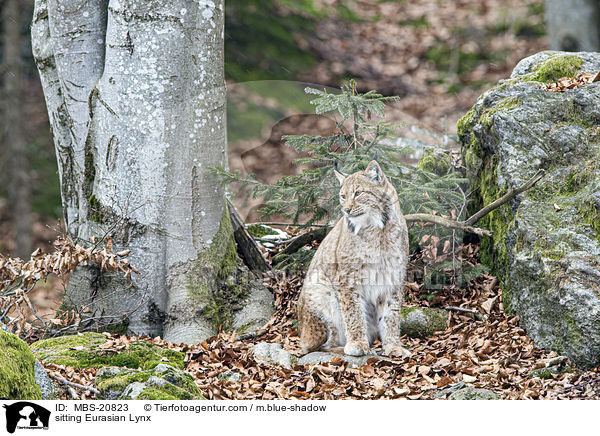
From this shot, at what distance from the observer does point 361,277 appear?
461 centimetres

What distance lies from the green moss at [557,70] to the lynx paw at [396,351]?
3.01 meters

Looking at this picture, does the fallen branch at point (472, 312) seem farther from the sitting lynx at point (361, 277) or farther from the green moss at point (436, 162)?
the green moss at point (436, 162)

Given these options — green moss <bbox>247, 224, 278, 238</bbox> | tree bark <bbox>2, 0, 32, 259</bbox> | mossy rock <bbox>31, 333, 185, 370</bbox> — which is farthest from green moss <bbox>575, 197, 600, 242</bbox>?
tree bark <bbox>2, 0, 32, 259</bbox>

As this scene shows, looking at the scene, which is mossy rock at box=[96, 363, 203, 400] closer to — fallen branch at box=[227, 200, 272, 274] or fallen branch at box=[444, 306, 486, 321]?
fallen branch at box=[227, 200, 272, 274]

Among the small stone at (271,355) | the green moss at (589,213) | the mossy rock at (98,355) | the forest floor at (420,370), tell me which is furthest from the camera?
the small stone at (271,355)

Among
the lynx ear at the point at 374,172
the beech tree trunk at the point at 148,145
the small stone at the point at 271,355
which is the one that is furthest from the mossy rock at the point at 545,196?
the beech tree trunk at the point at 148,145

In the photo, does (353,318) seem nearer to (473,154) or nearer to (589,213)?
(589,213)

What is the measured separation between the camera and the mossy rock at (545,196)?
404 centimetres

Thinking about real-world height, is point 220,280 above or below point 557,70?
below

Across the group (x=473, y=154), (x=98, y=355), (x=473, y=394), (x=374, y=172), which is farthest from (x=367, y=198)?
(x=98, y=355)

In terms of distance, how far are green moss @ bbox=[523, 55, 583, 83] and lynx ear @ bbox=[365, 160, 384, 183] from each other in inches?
91.6

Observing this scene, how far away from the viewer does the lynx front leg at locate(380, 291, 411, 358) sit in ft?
15.1

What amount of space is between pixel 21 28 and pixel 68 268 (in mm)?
6551
